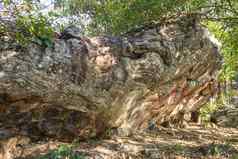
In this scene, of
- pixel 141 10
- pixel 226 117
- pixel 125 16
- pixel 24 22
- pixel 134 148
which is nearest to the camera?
pixel 24 22

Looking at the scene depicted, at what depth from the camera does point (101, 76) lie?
35.9ft

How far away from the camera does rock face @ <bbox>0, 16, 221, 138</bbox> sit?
31.4ft

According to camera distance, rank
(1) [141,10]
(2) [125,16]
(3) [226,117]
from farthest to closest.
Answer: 1. (3) [226,117]
2. (2) [125,16]
3. (1) [141,10]

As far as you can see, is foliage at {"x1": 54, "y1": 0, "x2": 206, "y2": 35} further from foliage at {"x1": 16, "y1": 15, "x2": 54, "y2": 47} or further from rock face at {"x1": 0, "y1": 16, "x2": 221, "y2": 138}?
foliage at {"x1": 16, "y1": 15, "x2": 54, "y2": 47}

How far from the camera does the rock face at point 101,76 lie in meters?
9.57

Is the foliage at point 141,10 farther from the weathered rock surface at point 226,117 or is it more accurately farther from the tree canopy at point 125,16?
the weathered rock surface at point 226,117

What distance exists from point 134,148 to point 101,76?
271 cm

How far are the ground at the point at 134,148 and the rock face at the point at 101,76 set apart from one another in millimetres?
436

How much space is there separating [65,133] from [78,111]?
3.06 feet

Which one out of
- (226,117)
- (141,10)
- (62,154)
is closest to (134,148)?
(62,154)

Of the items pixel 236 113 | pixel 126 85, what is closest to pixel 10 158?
pixel 126 85

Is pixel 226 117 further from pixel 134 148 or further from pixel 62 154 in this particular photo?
pixel 62 154

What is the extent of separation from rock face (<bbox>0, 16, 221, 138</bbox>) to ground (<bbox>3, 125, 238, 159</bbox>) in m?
0.44

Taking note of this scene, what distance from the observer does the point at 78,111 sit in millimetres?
11047
